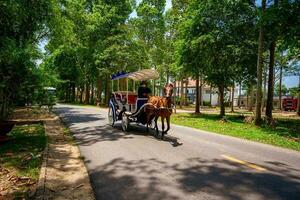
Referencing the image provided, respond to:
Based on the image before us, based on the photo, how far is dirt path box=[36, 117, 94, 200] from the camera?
6793 mm

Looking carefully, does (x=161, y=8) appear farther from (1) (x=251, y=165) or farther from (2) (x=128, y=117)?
(1) (x=251, y=165)

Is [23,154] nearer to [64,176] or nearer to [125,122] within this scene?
[64,176]

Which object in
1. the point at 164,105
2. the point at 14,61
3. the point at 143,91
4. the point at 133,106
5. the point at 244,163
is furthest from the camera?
the point at 133,106

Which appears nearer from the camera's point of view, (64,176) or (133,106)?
(64,176)

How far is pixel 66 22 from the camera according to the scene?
2862cm

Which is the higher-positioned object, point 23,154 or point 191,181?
point 191,181

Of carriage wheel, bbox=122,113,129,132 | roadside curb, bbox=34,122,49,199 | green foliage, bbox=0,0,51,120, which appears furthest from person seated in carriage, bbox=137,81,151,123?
roadside curb, bbox=34,122,49,199

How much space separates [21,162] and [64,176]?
253 centimetres

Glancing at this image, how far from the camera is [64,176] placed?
26.7 feet

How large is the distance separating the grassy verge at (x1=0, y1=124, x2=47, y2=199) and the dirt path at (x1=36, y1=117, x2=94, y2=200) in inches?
12.4

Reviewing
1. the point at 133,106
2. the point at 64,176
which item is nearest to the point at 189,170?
the point at 64,176

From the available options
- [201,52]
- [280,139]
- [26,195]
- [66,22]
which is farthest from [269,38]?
[26,195]

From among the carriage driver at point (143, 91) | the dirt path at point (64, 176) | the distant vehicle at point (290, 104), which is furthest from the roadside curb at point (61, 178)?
the distant vehicle at point (290, 104)

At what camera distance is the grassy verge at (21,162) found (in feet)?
→ 24.8
